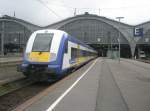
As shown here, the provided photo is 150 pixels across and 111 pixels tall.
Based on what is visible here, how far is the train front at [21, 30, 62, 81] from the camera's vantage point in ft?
54.4

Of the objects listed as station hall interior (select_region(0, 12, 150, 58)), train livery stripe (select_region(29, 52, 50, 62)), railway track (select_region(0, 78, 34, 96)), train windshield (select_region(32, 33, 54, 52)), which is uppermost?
station hall interior (select_region(0, 12, 150, 58))

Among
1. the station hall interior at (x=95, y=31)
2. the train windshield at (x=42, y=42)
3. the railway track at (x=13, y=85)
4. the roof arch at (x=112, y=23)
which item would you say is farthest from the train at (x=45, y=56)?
the roof arch at (x=112, y=23)

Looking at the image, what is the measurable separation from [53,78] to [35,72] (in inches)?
42.5

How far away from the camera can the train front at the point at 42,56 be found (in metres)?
16.6

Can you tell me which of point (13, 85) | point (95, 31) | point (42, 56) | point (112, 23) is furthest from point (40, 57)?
point (112, 23)

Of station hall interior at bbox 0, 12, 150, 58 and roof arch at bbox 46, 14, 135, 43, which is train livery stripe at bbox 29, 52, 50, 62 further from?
roof arch at bbox 46, 14, 135, 43

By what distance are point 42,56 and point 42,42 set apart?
112 centimetres

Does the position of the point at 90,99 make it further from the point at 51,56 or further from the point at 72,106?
the point at 51,56

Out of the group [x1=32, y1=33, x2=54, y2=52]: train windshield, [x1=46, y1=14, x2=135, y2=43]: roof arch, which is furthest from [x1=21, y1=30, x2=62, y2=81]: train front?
[x1=46, y1=14, x2=135, y2=43]: roof arch

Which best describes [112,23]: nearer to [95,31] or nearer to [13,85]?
[95,31]

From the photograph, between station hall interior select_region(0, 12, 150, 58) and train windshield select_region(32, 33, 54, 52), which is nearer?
train windshield select_region(32, 33, 54, 52)

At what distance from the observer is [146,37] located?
4683 inches

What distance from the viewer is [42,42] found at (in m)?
18.0

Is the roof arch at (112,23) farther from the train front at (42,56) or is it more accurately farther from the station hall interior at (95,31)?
the train front at (42,56)
